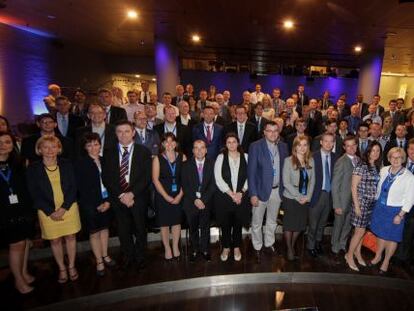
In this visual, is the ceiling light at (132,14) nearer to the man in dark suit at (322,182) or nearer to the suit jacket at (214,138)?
the suit jacket at (214,138)

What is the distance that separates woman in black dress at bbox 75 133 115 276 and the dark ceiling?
4.21 metres

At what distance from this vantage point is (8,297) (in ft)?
9.27

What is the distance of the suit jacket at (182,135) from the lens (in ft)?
13.4

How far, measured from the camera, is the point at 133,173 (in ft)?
9.98

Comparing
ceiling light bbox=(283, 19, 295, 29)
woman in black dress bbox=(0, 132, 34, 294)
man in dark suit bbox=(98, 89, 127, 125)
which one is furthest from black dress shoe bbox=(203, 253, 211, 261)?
ceiling light bbox=(283, 19, 295, 29)

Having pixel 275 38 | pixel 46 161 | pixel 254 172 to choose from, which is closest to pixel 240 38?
pixel 275 38

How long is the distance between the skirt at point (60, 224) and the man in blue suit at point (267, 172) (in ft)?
6.93

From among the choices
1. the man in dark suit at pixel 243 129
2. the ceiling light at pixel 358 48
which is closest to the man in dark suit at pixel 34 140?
the man in dark suit at pixel 243 129

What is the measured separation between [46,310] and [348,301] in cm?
339

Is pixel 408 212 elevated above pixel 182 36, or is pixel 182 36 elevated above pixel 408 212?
pixel 182 36

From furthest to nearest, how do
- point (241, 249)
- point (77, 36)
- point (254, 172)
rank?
point (77, 36) → point (241, 249) → point (254, 172)

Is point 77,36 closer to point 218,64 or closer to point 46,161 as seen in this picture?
point 218,64

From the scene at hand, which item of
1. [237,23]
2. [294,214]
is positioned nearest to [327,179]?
[294,214]

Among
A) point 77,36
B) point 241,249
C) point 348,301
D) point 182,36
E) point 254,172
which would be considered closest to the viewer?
point 348,301
